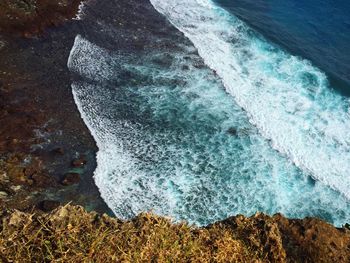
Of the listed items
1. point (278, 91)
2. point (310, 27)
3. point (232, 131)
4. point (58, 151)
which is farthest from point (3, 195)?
point (310, 27)

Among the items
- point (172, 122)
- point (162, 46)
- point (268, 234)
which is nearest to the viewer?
point (268, 234)

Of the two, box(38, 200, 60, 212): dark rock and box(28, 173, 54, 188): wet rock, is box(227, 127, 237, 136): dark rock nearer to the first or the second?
box(28, 173, 54, 188): wet rock

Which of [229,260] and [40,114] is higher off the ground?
[229,260]

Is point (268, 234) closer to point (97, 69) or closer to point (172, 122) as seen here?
point (172, 122)

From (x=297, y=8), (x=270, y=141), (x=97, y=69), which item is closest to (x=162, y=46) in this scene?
(x=97, y=69)

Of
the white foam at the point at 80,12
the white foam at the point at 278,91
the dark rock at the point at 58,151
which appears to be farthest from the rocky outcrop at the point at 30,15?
the dark rock at the point at 58,151

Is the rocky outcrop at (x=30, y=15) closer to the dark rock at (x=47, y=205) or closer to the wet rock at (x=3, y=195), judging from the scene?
the wet rock at (x=3, y=195)

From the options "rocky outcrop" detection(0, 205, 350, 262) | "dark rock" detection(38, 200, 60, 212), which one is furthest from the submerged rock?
"rocky outcrop" detection(0, 205, 350, 262)
